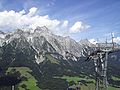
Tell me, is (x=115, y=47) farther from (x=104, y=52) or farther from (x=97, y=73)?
(x=97, y=73)

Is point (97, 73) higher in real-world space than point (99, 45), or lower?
lower

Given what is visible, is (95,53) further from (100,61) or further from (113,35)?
(113,35)

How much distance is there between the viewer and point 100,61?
65875 millimetres

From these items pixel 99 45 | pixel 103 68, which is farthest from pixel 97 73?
pixel 99 45

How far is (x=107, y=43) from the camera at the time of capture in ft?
216

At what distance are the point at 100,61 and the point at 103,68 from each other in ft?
8.74

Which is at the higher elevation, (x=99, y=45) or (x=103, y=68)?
(x=99, y=45)

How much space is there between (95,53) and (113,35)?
6.42 metres

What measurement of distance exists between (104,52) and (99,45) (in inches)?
82.4

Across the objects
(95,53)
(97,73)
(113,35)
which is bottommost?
(97,73)

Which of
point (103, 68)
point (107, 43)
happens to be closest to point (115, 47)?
point (107, 43)

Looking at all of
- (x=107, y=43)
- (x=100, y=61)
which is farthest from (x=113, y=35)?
(x=100, y=61)

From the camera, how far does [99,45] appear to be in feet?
216

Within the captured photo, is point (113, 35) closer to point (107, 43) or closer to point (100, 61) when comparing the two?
point (107, 43)
